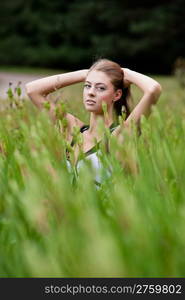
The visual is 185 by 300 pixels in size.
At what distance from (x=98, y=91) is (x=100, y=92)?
0.01 m

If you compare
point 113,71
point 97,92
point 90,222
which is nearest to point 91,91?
point 97,92

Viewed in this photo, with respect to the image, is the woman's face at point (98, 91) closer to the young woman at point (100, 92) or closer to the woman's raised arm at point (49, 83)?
the young woman at point (100, 92)

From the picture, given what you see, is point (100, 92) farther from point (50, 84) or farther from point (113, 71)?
point (50, 84)

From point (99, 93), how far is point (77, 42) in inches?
1092

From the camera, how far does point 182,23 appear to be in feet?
85.5

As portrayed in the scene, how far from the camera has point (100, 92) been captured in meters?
2.95

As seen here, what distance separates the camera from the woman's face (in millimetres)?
2848

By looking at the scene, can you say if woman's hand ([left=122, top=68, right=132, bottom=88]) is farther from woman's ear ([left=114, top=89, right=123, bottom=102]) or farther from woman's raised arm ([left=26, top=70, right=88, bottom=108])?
A: woman's raised arm ([left=26, top=70, right=88, bottom=108])

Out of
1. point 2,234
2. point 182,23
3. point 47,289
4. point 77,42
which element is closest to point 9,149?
point 2,234

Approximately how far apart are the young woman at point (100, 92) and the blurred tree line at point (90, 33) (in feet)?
71.7

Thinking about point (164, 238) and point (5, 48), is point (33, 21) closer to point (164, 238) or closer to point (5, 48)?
point (5, 48)

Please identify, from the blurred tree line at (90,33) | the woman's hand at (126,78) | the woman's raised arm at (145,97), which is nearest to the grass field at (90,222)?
the woman's raised arm at (145,97)

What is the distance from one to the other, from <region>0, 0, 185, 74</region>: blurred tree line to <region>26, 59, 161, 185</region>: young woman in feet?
71.7

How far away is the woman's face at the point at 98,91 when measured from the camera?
2848 mm
